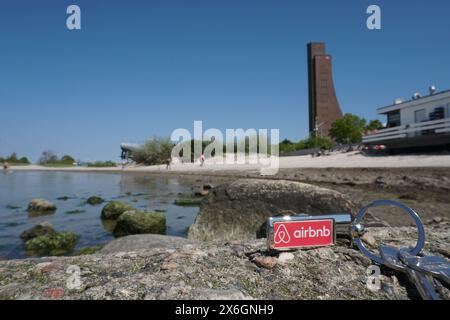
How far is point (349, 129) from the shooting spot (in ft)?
149

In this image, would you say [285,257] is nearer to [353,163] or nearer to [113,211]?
[113,211]

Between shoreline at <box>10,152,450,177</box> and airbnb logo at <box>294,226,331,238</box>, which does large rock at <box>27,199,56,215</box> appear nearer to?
airbnb logo at <box>294,226,331,238</box>

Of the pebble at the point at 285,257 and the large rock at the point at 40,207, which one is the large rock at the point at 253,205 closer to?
the pebble at the point at 285,257

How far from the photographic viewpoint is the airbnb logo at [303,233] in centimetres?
181

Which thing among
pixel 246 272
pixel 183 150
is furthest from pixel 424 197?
pixel 183 150

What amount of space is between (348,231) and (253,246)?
2.27 ft

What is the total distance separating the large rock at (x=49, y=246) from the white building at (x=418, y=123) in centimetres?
2316

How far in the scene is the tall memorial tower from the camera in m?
72.1

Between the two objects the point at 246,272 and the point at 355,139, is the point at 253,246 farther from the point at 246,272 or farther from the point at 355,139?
the point at 355,139

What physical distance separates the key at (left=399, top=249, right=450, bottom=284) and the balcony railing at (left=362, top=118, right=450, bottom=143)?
77.0 feet

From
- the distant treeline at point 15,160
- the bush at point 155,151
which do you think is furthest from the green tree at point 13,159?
the bush at point 155,151

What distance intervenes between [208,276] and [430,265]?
1196 mm

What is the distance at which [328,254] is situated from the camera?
6.29 ft

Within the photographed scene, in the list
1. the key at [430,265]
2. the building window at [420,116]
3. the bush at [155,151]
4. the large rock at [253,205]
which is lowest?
the large rock at [253,205]
